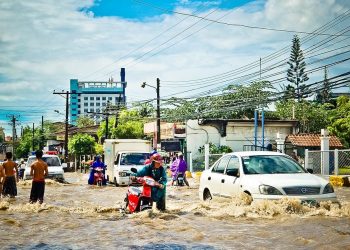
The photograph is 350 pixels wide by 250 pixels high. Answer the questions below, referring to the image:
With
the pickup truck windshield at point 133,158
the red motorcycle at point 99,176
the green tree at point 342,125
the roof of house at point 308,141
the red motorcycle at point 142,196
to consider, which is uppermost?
the green tree at point 342,125

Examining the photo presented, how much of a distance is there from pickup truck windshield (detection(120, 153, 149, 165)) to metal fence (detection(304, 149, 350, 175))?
334 inches

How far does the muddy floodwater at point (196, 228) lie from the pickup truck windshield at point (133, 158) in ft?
34.2

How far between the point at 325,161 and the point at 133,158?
33.2 ft

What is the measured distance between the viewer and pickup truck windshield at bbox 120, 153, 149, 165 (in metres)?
22.8

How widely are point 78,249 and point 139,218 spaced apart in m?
2.91

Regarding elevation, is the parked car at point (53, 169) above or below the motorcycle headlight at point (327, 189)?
below

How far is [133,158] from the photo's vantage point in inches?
907

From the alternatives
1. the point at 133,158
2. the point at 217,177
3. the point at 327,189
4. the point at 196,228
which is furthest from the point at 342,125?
the point at 196,228

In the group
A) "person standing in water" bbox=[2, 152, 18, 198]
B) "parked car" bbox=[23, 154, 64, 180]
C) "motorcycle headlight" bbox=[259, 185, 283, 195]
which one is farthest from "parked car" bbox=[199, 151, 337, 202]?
"parked car" bbox=[23, 154, 64, 180]

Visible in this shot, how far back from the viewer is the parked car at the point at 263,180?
380 inches

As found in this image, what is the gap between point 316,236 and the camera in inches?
311

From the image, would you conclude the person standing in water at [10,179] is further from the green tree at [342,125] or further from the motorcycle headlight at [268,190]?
the green tree at [342,125]

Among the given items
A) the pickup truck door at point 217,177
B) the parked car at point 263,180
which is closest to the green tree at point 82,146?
the parked car at point 263,180

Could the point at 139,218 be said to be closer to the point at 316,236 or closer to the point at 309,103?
the point at 316,236
